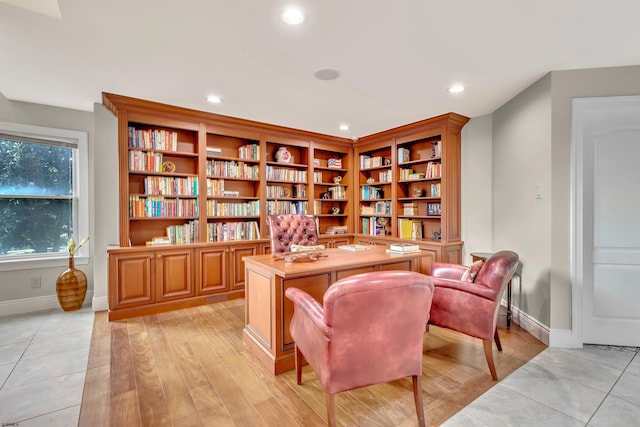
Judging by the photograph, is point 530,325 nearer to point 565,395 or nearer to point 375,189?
point 565,395

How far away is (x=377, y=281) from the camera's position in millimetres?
1420

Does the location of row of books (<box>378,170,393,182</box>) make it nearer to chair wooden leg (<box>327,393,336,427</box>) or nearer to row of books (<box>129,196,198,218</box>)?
row of books (<box>129,196,198,218</box>)

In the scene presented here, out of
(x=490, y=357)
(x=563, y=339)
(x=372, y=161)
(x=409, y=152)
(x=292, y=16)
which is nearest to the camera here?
(x=292, y=16)

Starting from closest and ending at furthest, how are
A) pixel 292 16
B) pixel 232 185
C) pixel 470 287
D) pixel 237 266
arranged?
1. pixel 292 16
2. pixel 470 287
3. pixel 237 266
4. pixel 232 185

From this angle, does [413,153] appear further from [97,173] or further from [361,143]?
[97,173]

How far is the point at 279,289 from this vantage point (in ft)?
7.30

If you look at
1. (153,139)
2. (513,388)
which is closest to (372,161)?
(153,139)

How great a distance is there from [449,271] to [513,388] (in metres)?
0.99

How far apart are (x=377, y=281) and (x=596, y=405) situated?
1783mm

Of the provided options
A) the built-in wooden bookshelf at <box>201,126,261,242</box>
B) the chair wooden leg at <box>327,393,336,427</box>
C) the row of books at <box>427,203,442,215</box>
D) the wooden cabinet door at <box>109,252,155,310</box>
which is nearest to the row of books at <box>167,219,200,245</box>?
the built-in wooden bookshelf at <box>201,126,261,242</box>

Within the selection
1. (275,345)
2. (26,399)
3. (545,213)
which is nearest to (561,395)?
(545,213)

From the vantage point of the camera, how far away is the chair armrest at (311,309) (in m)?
1.53

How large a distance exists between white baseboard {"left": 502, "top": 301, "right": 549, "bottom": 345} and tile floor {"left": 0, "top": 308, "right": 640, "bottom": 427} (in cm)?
16

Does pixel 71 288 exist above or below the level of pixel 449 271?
below
